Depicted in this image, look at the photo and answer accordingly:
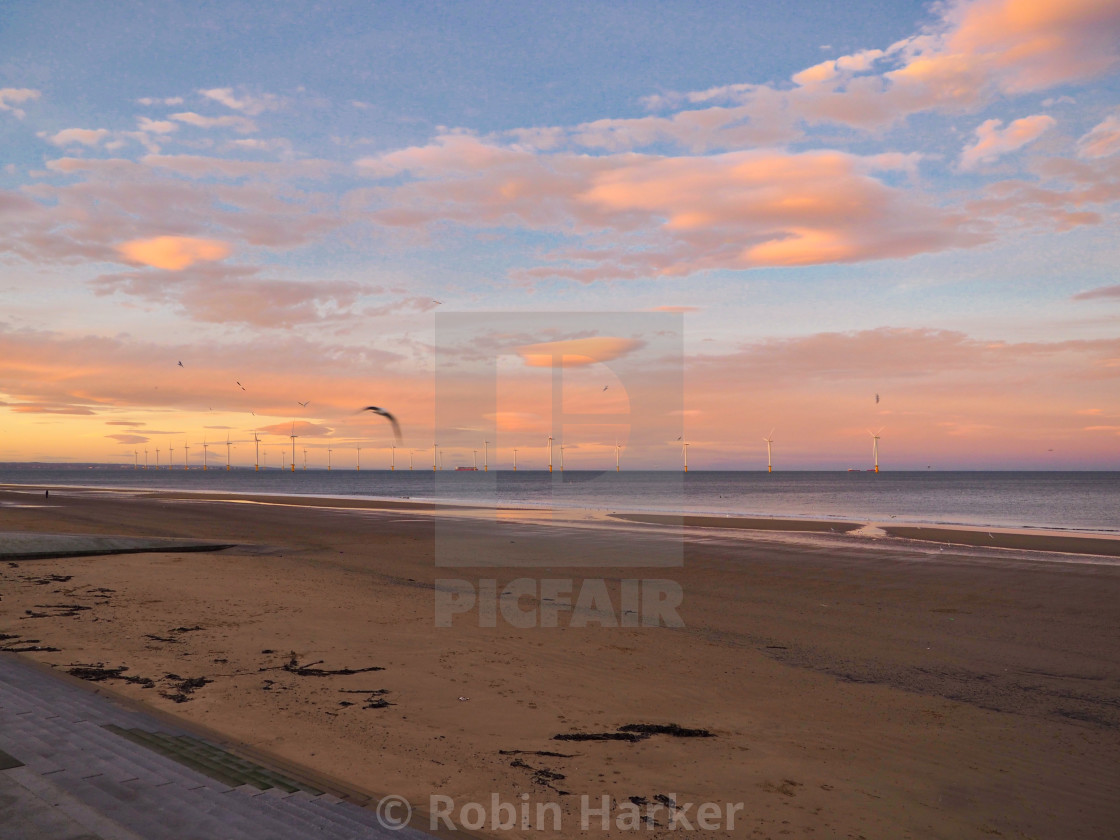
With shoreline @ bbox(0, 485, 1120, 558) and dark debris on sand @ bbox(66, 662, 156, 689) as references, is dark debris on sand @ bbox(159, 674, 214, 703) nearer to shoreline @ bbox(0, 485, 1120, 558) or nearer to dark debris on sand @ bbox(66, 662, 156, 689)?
dark debris on sand @ bbox(66, 662, 156, 689)

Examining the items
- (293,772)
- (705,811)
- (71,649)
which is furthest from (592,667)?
(71,649)

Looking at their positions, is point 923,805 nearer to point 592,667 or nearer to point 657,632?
point 592,667

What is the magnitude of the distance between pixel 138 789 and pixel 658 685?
5.91 meters

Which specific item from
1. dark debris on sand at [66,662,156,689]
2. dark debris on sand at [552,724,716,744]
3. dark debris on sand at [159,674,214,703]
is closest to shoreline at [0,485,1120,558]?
dark debris on sand at [552,724,716,744]

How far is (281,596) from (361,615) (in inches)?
99.0

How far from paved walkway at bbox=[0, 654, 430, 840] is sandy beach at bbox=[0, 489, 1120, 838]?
0.71m

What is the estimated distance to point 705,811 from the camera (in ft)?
18.2

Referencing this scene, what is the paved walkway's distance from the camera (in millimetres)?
4176

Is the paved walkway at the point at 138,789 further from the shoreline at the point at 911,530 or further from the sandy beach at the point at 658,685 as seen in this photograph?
A: the shoreline at the point at 911,530

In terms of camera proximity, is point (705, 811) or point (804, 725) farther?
point (804, 725)

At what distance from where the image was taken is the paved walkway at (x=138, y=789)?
13.7ft

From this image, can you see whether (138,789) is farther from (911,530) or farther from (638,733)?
(911,530)

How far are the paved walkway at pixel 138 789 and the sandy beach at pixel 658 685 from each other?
27.9 inches

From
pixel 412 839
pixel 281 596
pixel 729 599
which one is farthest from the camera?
pixel 729 599
